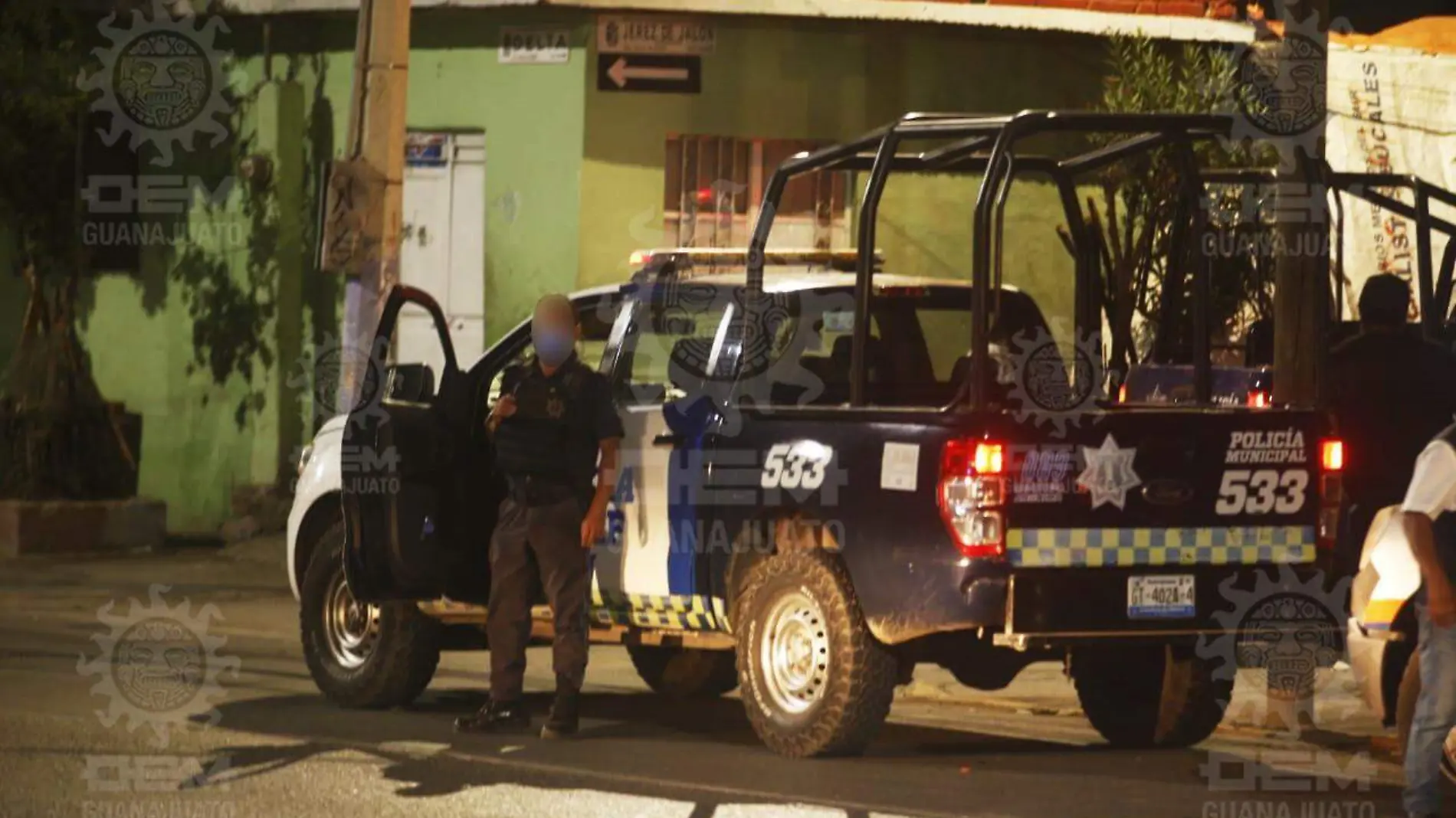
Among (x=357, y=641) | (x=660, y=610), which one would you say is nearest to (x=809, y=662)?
(x=660, y=610)

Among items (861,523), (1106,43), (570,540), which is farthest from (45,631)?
(1106,43)

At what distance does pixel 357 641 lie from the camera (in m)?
11.4

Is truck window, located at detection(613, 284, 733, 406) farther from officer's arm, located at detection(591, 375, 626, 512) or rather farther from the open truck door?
the open truck door

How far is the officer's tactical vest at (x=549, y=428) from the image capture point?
1021 centimetres

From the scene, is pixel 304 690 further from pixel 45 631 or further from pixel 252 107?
pixel 252 107

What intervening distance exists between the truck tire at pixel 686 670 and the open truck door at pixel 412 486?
156 cm

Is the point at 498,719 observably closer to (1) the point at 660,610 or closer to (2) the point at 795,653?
(1) the point at 660,610

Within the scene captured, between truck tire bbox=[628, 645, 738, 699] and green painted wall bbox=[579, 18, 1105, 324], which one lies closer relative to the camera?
truck tire bbox=[628, 645, 738, 699]

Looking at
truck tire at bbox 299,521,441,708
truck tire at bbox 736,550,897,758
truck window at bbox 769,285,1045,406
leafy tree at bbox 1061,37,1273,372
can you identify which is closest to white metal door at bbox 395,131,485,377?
leafy tree at bbox 1061,37,1273,372

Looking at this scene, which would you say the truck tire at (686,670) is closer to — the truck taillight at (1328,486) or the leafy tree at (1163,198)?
the leafy tree at (1163,198)

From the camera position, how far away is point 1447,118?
1698cm

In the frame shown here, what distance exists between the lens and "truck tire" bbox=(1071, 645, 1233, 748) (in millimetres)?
10273

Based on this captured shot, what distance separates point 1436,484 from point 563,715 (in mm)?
3997

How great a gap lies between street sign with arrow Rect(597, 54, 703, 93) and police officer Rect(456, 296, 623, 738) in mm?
7647
